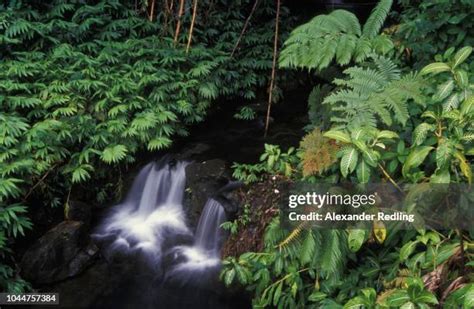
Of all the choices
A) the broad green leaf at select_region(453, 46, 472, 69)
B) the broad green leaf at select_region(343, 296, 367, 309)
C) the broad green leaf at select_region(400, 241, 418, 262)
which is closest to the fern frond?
the broad green leaf at select_region(453, 46, 472, 69)

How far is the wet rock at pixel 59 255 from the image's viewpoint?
557 centimetres

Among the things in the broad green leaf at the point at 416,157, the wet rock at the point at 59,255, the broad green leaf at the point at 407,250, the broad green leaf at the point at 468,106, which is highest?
the broad green leaf at the point at 468,106

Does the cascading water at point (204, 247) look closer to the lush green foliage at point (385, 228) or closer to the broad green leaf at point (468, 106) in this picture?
the lush green foliage at point (385, 228)

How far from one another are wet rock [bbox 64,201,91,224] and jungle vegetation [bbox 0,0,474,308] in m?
0.22

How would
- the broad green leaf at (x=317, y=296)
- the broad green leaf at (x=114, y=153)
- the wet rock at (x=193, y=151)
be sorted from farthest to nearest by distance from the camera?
the wet rock at (x=193, y=151), the broad green leaf at (x=114, y=153), the broad green leaf at (x=317, y=296)

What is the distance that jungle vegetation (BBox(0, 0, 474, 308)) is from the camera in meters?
2.77

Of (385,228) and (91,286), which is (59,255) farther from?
(385,228)

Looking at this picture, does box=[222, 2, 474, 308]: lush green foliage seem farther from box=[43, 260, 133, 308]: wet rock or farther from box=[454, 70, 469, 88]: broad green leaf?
box=[43, 260, 133, 308]: wet rock

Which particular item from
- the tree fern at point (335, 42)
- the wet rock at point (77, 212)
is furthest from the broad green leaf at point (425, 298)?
the wet rock at point (77, 212)

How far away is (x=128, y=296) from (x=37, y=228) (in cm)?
179

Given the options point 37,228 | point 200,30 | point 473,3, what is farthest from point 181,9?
point 473,3

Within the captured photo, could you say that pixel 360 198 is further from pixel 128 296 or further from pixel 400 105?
pixel 128 296

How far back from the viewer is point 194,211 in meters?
6.36

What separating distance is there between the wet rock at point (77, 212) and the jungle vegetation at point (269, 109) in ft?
0.71
